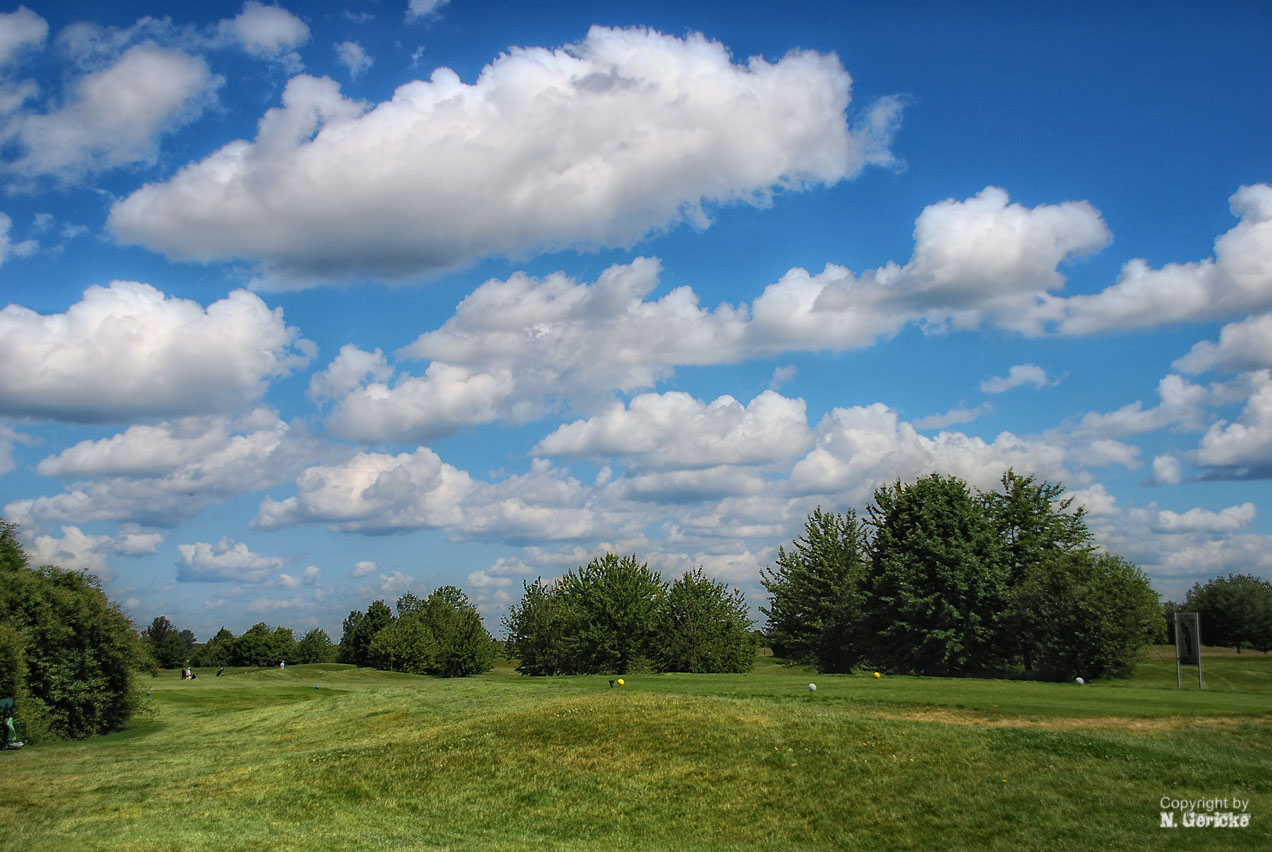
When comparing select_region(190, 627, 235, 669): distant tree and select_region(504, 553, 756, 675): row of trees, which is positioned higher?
select_region(504, 553, 756, 675): row of trees

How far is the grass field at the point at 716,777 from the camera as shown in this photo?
52.7ft

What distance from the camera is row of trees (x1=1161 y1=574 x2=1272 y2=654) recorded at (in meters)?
79.0

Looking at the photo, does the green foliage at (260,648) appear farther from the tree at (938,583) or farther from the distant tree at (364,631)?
the tree at (938,583)

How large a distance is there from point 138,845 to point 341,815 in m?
4.04

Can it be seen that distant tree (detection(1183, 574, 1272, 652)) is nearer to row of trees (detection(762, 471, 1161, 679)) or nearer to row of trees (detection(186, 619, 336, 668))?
row of trees (detection(762, 471, 1161, 679))

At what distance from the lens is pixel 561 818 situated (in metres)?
18.6

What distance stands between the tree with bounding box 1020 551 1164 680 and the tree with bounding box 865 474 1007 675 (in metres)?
3.78

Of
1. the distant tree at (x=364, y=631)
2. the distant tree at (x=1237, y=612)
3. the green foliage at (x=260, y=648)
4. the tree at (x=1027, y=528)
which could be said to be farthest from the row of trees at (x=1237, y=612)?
the green foliage at (x=260, y=648)

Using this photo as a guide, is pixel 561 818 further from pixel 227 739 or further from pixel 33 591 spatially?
pixel 33 591

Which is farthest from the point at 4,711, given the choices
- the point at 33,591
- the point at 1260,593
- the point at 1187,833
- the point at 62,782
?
the point at 1260,593

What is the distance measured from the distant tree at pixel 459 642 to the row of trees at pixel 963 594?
43340mm

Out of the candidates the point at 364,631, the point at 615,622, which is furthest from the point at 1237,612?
the point at 364,631

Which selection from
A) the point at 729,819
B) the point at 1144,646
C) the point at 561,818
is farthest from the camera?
the point at 1144,646

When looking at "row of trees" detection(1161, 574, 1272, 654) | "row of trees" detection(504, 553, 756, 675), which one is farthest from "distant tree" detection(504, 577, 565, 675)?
"row of trees" detection(1161, 574, 1272, 654)
